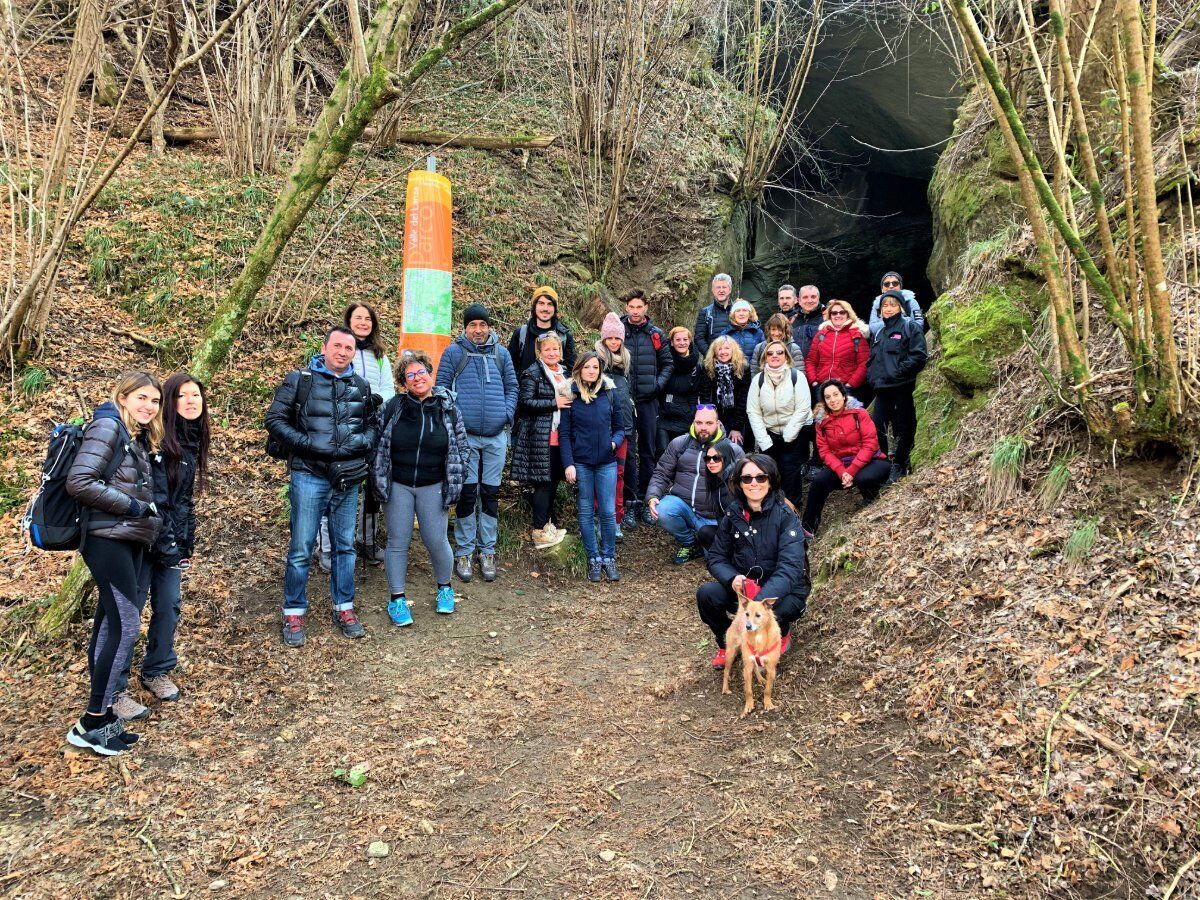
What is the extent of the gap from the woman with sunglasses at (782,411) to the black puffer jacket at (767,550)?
89.3 inches

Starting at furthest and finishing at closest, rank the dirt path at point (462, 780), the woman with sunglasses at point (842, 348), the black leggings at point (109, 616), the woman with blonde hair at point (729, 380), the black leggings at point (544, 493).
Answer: the woman with blonde hair at point (729, 380) → the woman with sunglasses at point (842, 348) → the black leggings at point (544, 493) → the black leggings at point (109, 616) → the dirt path at point (462, 780)

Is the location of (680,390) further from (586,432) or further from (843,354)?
(843,354)

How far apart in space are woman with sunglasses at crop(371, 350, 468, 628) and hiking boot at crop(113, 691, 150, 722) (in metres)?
1.77

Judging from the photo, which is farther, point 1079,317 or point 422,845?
point 1079,317

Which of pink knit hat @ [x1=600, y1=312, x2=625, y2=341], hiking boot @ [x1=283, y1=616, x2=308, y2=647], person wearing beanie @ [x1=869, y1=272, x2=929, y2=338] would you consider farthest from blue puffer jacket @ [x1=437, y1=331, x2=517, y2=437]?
person wearing beanie @ [x1=869, y1=272, x2=929, y2=338]

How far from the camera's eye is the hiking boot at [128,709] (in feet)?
13.4

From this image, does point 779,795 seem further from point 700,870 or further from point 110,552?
point 110,552

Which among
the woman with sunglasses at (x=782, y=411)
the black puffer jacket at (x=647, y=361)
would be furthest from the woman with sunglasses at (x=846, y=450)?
the black puffer jacket at (x=647, y=361)

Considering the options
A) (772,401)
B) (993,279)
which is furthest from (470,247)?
(993,279)

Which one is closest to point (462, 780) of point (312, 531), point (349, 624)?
point (349, 624)

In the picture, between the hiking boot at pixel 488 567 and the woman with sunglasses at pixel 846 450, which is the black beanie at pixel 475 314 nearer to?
the hiking boot at pixel 488 567

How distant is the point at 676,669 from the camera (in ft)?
16.8

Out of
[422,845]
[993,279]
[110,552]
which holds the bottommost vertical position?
[422,845]

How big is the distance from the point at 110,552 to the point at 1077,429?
18.8 ft
